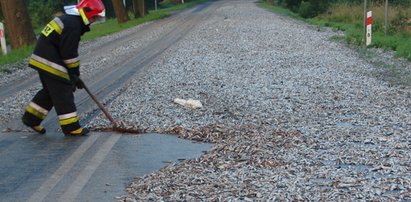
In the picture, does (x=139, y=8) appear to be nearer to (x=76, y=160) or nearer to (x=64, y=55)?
(x=64, y=55)

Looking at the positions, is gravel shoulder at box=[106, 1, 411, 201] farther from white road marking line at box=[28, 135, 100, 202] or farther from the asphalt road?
Result: white road marking line at box=[28, 135, 100, 202]

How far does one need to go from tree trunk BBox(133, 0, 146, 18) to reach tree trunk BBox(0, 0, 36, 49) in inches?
982

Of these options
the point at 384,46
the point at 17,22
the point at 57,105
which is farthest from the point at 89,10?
the point at 17,22

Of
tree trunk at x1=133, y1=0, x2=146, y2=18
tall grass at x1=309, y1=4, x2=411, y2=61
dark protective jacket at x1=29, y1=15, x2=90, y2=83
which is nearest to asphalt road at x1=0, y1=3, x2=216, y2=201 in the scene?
dark protective jacket at x1=29, y1=15, x2=90, y2=83

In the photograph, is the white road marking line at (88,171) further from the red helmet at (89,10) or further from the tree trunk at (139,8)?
the tree trunk at (139,8)

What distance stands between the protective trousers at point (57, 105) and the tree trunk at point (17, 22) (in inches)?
563

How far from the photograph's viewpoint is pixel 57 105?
8.14 meters

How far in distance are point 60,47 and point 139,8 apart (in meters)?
41.4

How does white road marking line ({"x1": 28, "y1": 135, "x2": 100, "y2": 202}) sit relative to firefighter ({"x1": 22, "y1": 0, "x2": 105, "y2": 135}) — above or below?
below

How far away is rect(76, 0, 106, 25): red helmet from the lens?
8055 millimetres

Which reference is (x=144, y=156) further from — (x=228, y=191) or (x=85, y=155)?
(x=228, y=191)

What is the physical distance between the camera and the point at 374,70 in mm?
14383

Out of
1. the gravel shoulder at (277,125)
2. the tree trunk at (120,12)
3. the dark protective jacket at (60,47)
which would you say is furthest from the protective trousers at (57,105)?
the tree trunk at (120,12)

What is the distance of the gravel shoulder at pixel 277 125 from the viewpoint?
5.71 m
